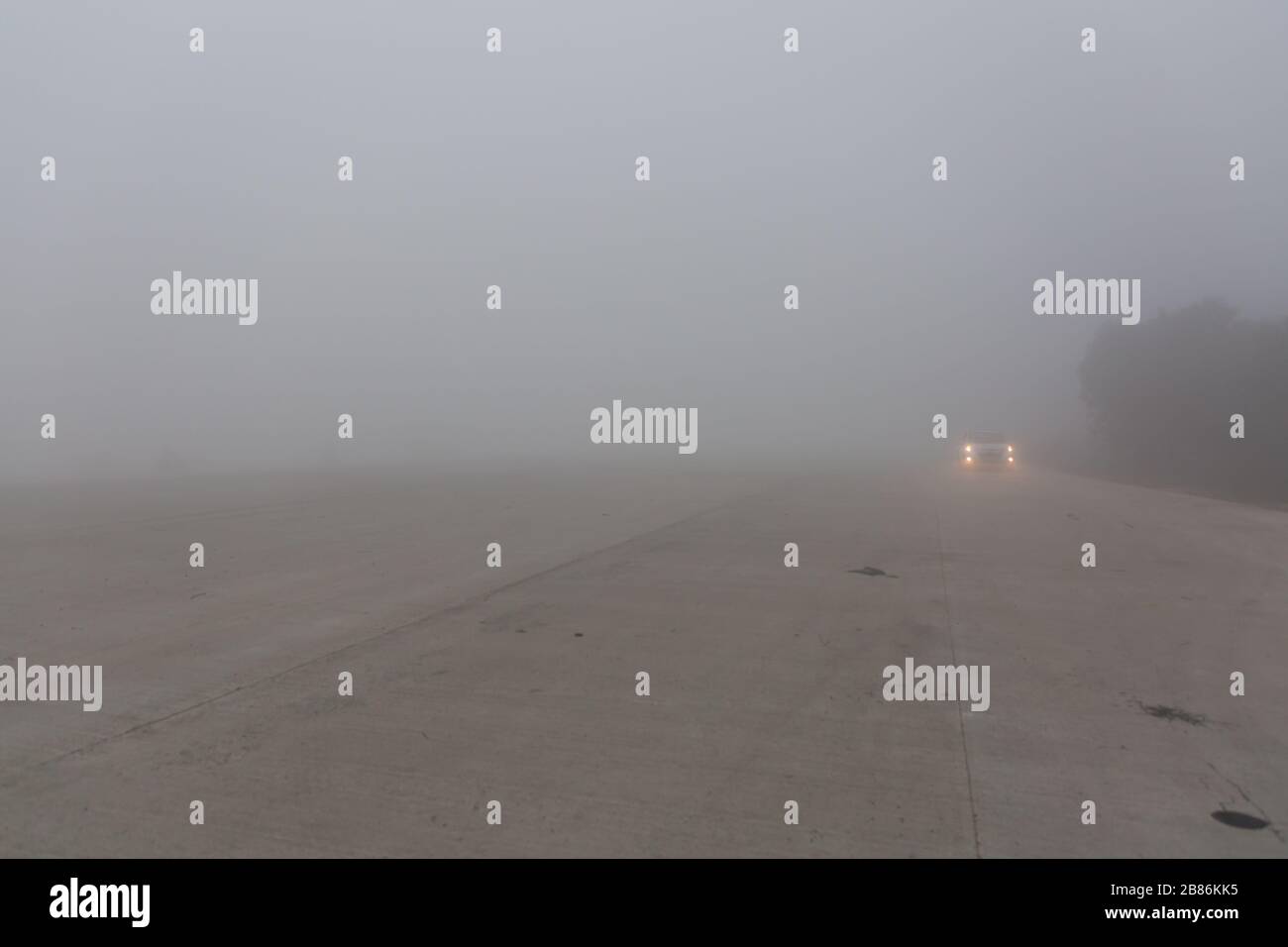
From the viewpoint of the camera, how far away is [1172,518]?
2009 centimetres

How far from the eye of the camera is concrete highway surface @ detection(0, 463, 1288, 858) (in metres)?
4.82

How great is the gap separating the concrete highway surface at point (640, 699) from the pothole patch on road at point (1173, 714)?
4 centimetres

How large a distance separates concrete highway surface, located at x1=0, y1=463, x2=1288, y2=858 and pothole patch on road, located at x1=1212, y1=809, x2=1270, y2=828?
0.06 meters

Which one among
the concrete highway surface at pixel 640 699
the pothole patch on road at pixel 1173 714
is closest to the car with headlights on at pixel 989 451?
the concrete highway surface at pixel 640 699

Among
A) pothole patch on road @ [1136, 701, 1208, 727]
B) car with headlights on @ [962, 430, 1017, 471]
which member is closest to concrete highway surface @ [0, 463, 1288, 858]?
pothole patch on road @ [1136, 701, 1208, 727]

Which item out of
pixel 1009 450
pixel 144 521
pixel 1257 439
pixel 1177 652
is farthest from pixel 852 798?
pixel 1257 439

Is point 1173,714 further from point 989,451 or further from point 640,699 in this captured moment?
point 989,451

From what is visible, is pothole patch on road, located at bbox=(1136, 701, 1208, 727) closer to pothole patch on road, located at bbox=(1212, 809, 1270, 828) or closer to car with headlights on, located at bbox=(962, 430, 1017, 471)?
pothole patch on road, located at bbox=(1212, 809, 1270, 828)

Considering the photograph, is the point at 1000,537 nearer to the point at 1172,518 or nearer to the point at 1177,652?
the point at 1172,518

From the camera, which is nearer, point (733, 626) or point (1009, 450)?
point (733, 626)
